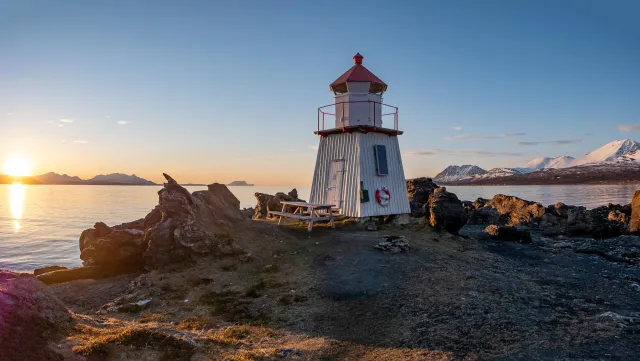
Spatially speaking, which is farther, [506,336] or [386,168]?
[386,168]

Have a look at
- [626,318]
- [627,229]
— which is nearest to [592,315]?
[626,318]

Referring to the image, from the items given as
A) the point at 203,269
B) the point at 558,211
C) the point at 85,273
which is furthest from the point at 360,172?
the point at 558,211

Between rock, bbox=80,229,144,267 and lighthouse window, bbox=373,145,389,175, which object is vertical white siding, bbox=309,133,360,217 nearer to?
lighthouse window, bbox=373,145,389,175

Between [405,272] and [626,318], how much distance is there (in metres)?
5.74

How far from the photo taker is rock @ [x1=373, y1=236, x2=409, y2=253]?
589 inches

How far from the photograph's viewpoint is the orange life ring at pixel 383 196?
20.1 metres

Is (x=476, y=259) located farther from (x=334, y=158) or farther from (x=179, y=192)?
(x=179, y=192)

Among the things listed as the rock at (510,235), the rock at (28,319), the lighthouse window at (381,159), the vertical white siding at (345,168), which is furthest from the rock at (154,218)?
the rock at (510,235)

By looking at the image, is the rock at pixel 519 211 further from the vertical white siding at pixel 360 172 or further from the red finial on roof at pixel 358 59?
the red finial on roof at pixel 358 59

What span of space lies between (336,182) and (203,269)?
9085mm

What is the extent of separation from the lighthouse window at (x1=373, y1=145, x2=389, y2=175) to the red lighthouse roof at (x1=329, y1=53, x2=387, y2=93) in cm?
305

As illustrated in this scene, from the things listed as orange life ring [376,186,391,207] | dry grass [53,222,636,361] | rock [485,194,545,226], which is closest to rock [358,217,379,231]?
orange life ring [376,186,391,207]

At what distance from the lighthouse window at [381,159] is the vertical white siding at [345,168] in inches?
48.5

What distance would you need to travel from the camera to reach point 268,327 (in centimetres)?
953
